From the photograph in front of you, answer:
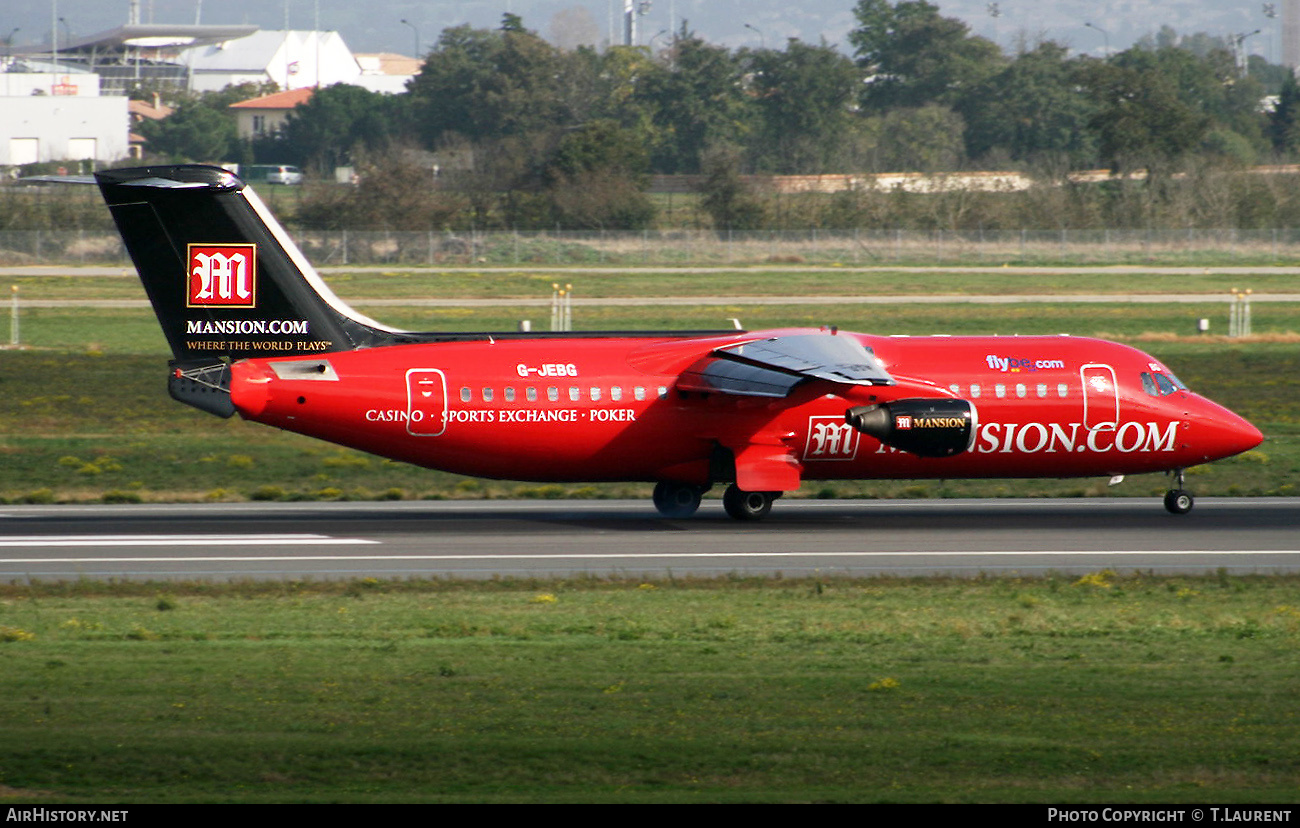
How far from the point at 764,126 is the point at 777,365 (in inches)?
4988

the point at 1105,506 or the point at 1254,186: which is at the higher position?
the point at 1254,186

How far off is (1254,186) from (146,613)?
102147 mm

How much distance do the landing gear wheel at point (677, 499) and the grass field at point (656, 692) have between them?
6.90m

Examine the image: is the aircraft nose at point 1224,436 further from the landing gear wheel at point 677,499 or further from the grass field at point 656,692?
the landing gear wheel at point 677,499

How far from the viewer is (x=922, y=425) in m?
26.8

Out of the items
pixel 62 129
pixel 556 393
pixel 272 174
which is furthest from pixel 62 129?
pixel 556 393

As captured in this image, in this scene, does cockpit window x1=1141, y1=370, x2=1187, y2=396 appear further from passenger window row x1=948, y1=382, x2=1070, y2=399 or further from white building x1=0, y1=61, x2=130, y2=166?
white building x1=0, y1=61, x2=130, y2=166

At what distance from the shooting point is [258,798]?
1163 centimetres

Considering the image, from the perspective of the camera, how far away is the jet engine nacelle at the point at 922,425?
26.8m

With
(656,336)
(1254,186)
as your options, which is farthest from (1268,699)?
(1254,186)

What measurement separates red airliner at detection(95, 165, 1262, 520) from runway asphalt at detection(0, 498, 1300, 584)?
3.87ft

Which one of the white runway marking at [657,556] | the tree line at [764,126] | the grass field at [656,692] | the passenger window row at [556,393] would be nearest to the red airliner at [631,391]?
the passenger window row at [556,393]

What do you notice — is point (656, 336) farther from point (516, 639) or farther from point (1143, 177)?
point (1143, 177)

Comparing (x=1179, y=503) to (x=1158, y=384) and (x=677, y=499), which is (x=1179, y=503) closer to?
(x=1158, y=384)
